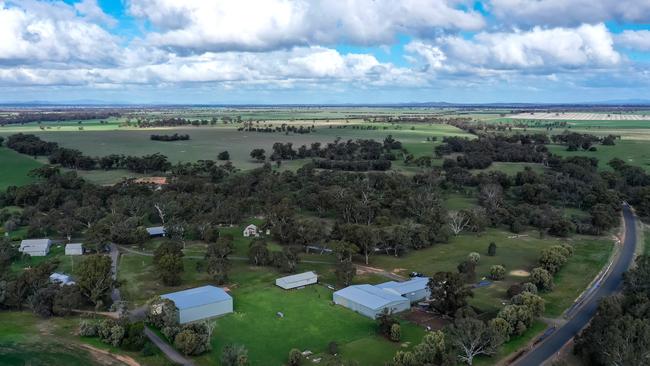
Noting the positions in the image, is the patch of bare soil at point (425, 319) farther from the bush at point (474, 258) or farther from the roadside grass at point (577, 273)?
the bush at point (474, 258)

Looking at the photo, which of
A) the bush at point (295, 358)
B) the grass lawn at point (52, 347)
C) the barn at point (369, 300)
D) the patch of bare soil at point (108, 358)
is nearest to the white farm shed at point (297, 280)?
the barn at point (369, 300)

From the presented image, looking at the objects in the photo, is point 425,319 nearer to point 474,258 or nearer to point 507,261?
point 474,258

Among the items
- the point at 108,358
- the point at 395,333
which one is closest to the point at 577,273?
the point at 395,333

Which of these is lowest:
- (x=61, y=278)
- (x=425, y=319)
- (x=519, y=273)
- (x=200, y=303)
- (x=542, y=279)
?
(x=425, y=319)

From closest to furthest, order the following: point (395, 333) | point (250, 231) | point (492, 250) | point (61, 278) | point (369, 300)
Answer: point (395, 333) → point (369, 300) → point (61, 278) → point (492, 250) → point (250, 231)

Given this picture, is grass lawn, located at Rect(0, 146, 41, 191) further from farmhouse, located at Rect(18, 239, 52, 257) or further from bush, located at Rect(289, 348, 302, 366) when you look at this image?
bush, located at Rect(289, 348, 302, 366)

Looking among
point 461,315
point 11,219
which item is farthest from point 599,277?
point 11,219

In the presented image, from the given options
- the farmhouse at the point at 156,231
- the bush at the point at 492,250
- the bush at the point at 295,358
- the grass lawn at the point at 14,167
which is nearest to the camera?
the bush at the point at 295,358

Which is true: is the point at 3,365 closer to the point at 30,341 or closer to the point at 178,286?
the point at 30,341
